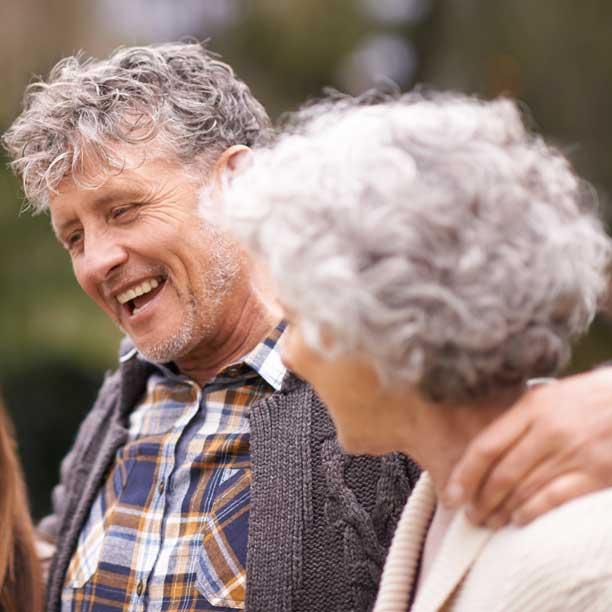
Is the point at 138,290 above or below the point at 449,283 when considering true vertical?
above

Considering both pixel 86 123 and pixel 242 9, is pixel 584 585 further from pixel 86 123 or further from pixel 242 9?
pixel 242 9

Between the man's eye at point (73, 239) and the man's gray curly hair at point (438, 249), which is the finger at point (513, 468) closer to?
the man's gray curly hair at point (438, 249)

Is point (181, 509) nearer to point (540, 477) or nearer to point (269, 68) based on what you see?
point (540, 477)

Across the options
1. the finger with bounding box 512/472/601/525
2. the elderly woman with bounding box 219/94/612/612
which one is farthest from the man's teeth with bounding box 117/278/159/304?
the finger with bounding box 512/472/601/525

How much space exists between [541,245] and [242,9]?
5.50m

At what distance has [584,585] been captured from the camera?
1.18 m

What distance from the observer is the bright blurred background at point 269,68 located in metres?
4.86

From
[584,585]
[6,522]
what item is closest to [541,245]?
[584,585]

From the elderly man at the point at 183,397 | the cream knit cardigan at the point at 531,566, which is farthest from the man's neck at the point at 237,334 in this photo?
the cream knit cardigan at the point at 531,566

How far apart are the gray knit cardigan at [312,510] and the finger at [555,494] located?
54cm

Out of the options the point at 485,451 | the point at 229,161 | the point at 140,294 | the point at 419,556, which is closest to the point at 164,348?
the point at 140,294

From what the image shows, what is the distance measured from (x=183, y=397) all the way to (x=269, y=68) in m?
4.47

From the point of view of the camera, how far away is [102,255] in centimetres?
205

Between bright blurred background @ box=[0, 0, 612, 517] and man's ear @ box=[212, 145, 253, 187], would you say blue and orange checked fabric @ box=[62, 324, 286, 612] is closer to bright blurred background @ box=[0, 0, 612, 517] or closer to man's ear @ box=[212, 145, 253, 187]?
man's ear @ box=[212, 145, 253, 187]
